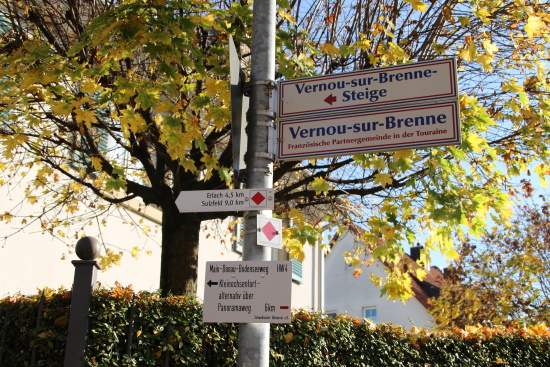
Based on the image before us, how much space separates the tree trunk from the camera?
289 inches

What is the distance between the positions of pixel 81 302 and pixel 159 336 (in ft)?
2.56

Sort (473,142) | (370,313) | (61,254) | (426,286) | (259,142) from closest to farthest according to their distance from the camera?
(259,142) → (473,142) → (61,254) → (370,313) → (426,286)

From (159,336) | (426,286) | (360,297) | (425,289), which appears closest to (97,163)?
(159,336)

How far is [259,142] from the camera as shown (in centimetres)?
427

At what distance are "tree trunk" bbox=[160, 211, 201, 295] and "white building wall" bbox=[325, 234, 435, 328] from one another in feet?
67.9

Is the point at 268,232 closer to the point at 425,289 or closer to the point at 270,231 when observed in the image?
the point at 270,231

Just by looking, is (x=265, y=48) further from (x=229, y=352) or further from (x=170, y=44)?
(x=229, y=352)

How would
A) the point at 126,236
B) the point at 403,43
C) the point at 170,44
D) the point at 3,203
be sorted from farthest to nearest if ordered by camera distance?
the point at 126,236 → the point at 3,203 → the point at 403,43 → the point at 170,44

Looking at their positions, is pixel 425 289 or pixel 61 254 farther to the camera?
pixel 425 289

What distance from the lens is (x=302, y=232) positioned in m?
7.91

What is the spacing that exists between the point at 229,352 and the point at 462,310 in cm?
1637

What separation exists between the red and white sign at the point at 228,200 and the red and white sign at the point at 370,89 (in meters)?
0.73

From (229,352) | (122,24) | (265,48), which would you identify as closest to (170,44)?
(122,24)

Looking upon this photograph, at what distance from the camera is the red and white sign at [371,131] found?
4.20m
